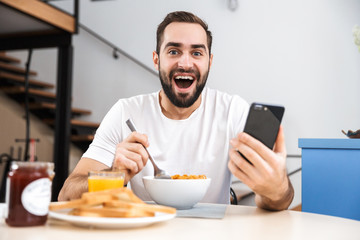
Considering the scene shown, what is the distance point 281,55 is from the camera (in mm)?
3697

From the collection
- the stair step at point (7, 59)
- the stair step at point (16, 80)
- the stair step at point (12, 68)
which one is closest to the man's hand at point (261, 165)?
the stair step at point (16, 80)

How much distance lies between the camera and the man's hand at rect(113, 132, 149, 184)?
106cm

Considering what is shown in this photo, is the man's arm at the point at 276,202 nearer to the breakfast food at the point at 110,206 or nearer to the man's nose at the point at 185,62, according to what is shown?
the breakfast food at the point at 110,206

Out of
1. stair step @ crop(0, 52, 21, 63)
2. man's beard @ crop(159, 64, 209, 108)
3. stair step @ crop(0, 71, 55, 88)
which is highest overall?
stair step @ crop(0, 52, 21, 63)

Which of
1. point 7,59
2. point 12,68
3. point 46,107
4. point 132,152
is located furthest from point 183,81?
point 7,59

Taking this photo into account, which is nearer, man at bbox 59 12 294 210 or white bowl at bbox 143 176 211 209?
white bowl at bbox 143 176 211 209

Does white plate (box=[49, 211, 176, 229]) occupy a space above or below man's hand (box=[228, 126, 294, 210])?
below

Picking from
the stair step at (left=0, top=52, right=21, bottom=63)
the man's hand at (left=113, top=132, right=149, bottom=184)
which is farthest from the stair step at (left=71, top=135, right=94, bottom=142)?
the man's hand at (left=113, top=132, right=149, bottom=184)

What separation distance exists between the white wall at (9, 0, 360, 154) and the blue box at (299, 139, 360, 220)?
193 centimetres

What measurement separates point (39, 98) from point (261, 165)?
13.9ft

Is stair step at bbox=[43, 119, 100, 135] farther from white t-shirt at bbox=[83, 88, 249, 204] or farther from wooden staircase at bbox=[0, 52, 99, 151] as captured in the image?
white t-shirt at bbox=[83, 88, 249, 204]

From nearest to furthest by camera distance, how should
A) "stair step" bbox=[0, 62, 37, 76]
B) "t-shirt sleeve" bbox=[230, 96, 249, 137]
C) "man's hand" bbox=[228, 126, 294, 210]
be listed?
"man's hand" bbox=[228, 126, 294, 210] → "t-shirt sleeve" bbox=[230, 96, 249, 137] → "stair step" bbox=[0, 62, 37, 76]

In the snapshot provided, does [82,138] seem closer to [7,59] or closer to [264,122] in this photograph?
[7,59]

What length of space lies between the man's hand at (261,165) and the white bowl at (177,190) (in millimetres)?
106
